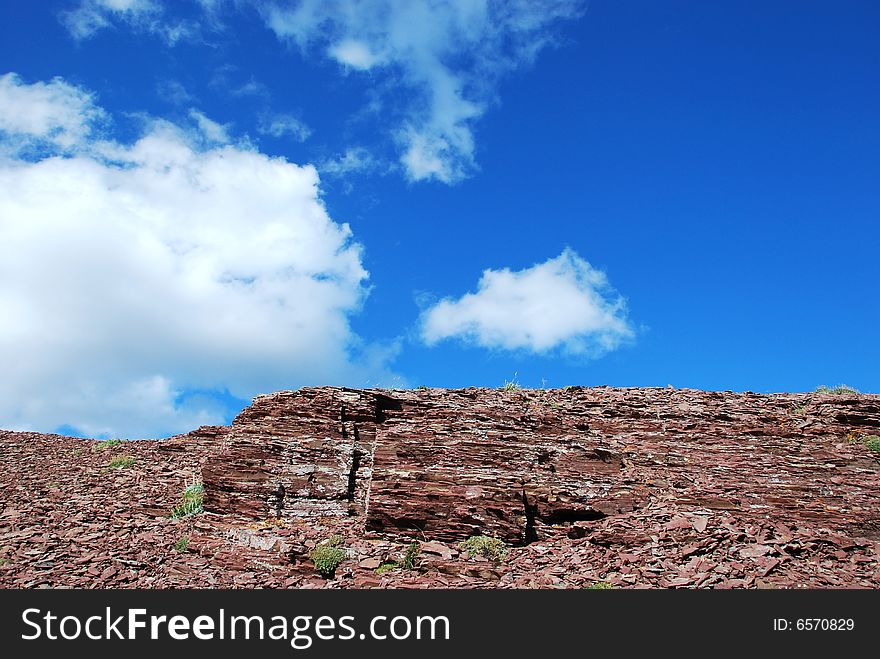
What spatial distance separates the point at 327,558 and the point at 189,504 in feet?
16.4

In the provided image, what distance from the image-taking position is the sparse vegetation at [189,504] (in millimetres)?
15483

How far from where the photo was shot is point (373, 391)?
1912 cm

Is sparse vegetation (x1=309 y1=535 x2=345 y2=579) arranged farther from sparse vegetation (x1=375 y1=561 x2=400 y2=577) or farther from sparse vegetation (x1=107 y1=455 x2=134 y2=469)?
sparse vegetation (x1=107 y1=455 x2=134 y2=469)

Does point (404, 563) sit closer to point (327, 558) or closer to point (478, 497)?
point (327, 558)

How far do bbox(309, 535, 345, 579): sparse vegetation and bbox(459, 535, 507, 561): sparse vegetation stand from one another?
9.08 ft

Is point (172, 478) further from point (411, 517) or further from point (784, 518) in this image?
point (784, 518)

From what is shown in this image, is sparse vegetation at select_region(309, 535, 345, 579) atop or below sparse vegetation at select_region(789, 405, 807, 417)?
below

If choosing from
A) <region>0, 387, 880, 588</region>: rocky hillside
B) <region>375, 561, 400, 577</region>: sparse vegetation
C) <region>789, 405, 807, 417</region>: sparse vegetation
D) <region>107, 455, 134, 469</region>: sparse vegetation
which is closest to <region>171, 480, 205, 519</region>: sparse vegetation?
<region>0, 387, 880, 588</region>: rocky hillside

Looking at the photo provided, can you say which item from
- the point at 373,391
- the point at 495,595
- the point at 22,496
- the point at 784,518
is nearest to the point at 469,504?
the point at 495,595

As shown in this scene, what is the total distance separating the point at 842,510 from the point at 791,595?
195 inches

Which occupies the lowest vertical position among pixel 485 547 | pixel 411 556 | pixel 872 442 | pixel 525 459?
pixel 411 556

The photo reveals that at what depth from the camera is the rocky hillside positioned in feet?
41.7

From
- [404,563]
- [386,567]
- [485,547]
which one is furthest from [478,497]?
[386,567]

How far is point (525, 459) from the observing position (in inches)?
635
